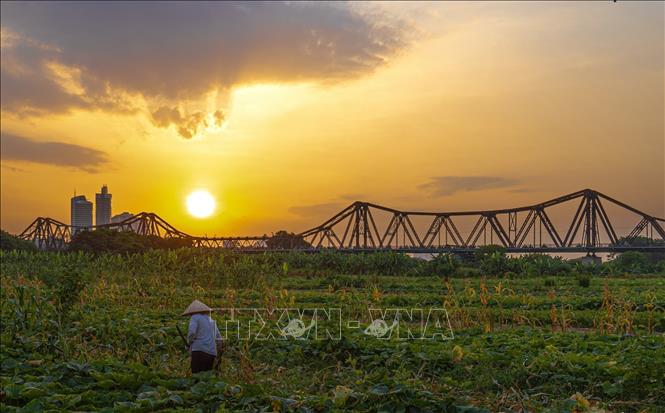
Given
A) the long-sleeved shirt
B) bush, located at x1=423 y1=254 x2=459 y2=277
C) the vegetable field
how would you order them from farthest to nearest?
bush, located at x1=423 y1=254 x2=459 y2=277, the long-sleeved shirt, the vegetable field

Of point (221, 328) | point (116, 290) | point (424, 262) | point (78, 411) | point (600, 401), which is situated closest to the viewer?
point (78, 411)

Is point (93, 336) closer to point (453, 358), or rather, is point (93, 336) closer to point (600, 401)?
point (453, 358)

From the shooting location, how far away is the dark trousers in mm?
8625

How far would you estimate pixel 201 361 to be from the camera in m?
8.62

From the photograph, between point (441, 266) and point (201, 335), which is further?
point (441, 266)

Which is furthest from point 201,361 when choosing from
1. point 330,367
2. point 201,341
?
point 330,367

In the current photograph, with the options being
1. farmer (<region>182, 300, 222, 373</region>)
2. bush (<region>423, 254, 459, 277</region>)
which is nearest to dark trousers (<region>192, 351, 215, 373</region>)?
farmer (<region>182, 300, 222, 373</region>)

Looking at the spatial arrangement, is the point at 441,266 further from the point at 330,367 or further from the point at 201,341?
the point at 201,341

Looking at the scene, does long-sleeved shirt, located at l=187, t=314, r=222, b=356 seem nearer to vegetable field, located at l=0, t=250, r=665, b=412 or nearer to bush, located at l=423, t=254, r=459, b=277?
vegetable field, located at l=0, t=250, r=665, b=412

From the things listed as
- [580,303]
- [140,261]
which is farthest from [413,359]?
[140,261]

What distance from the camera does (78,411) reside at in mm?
6617

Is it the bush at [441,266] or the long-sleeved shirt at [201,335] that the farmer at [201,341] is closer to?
the long-sleeved shirt at [201,335]

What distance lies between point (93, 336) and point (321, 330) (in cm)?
377

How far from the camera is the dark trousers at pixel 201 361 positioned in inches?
340
